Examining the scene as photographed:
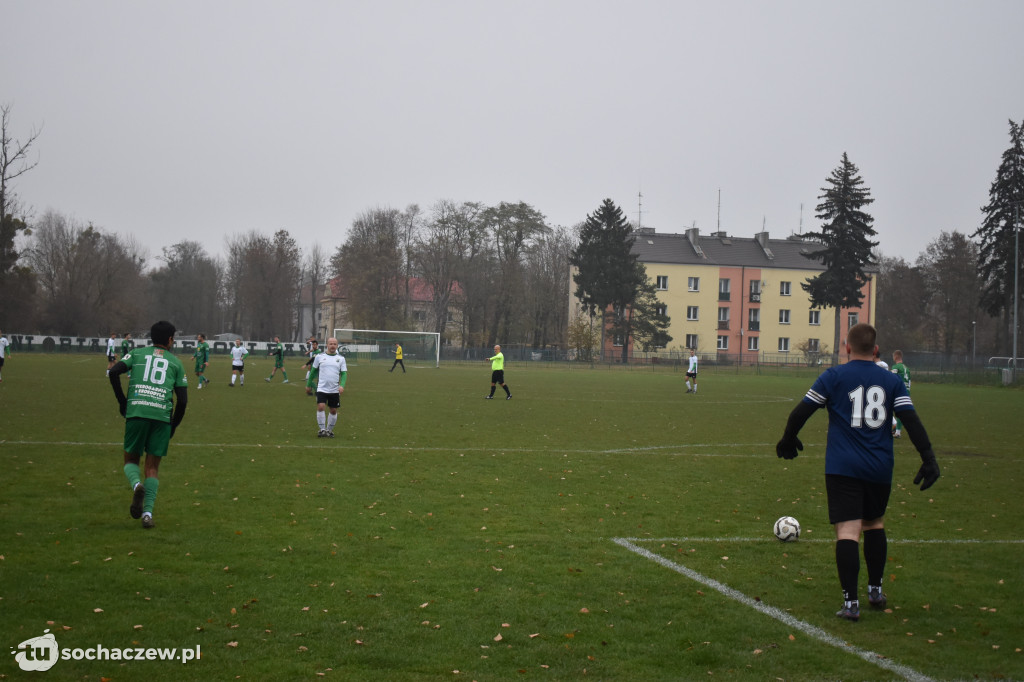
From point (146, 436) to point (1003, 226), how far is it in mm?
67349

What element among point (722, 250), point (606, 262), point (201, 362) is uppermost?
point (722, 250)

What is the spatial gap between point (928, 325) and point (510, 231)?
152ft

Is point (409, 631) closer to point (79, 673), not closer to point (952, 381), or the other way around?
point (79, 673)

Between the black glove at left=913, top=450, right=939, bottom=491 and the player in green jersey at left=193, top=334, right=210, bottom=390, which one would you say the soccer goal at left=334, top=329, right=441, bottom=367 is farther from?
the black glove at left=913, top=450, right=939, bottom=491

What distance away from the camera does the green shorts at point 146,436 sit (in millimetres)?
8414

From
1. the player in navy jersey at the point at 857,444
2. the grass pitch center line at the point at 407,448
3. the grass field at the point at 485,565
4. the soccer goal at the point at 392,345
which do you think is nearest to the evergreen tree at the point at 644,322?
the soccer goal at the point at 392,345

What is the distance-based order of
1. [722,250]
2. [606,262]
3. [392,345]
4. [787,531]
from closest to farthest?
[787,531] < [392,345] < [606,262] < [722,250]

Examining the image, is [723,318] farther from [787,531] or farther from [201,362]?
[787,531]

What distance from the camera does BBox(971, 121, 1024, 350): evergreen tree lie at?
61031 millimetres

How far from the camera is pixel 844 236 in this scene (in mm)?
65812

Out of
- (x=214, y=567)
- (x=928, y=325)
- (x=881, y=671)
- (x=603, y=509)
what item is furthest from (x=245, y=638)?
(x=928, y=325)

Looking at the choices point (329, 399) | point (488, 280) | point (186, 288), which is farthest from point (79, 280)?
point (329, 399)

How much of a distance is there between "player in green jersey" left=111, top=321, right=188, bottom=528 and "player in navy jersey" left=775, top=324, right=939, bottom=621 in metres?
5.86

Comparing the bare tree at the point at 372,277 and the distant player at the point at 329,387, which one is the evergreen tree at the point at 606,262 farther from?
the distant player at the point at 329,387
